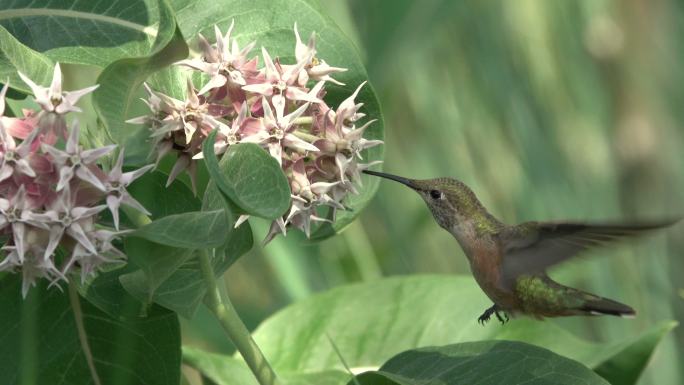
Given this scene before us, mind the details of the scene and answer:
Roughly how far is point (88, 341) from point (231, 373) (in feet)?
0.81

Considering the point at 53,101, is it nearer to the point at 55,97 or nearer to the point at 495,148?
the point at 55,97

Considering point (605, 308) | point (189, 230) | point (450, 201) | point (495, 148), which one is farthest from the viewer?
point (495, 148)

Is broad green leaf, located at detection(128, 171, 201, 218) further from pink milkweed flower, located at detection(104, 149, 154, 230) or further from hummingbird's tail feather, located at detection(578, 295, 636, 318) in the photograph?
hummingbird's tail feather, located at detection(578, 295, 636, 318)

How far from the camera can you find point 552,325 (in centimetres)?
155

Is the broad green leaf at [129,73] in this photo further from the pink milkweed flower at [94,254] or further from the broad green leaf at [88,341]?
the broad green leaf at [88,341]

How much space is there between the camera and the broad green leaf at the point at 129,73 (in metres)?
1.02

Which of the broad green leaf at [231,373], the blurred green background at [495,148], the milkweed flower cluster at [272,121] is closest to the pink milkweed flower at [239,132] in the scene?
the milkweed flower cluster at [272,121]

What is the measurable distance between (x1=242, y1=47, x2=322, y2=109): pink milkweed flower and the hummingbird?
25 centimetres

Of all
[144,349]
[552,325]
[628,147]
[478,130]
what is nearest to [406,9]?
[478,130]

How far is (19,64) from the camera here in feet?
3.55

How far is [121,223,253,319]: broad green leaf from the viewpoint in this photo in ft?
3.67

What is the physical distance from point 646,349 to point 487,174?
146cm

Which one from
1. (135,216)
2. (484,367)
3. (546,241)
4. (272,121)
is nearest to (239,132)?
(272,121)

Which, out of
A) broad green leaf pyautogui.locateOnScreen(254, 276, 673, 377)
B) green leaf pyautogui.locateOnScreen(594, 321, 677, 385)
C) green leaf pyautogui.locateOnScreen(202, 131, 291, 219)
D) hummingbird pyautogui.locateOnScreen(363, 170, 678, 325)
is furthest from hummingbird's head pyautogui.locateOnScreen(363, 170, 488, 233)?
green leaf pyautogui.locateOnScreen(202, 131, 291, 219)
